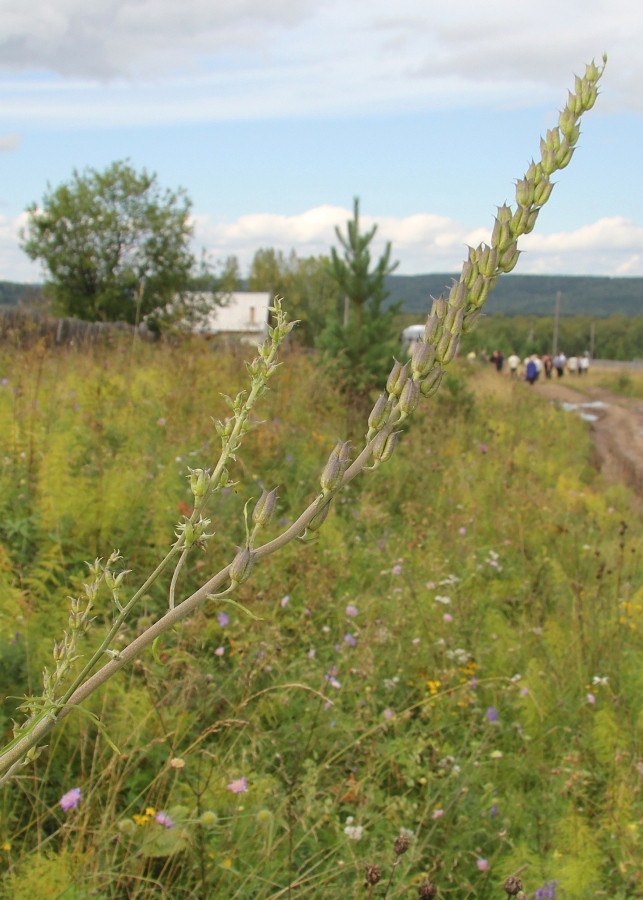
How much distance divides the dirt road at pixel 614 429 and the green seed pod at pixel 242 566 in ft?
38.9

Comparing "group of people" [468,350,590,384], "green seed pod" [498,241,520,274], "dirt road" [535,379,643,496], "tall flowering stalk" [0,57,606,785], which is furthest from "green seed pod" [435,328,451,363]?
"group of people" [468,350,590,384]

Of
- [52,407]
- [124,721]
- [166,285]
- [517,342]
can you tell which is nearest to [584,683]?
[124,721]

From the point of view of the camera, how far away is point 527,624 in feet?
15.9

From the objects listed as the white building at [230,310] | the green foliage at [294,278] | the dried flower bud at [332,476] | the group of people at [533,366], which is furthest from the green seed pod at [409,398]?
the green foliage at [294,278]

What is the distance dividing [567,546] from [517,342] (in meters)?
117

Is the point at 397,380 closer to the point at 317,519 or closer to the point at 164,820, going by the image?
the point at 317,519

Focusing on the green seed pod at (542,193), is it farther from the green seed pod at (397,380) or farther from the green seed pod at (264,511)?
the green seed pod at (264,511)

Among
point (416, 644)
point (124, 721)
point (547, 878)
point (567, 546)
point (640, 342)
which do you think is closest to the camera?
point (547, 878)

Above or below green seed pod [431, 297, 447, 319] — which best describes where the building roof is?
above

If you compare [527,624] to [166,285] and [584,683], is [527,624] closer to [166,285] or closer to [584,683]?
[584,683]

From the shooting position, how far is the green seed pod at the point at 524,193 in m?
1.03

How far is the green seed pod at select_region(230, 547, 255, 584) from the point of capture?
0.91 m

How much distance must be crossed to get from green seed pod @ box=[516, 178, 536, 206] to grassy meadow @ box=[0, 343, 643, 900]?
2.46ft

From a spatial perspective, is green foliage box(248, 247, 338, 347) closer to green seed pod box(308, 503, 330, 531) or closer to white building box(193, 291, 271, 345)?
white building box(193, 291, 271, 345)
